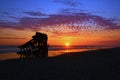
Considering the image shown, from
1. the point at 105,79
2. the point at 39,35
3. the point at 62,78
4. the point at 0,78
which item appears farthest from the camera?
the point at 39,35

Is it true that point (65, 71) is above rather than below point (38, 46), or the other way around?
below

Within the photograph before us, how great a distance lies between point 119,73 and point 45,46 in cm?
1788

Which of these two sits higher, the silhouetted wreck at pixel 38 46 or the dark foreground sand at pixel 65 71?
the silhouetted wreck at pixel 38 46

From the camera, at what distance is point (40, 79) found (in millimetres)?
9859

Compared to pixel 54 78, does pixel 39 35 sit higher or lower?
higher

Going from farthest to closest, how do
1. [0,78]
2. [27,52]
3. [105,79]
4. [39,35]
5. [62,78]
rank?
[27,52], [39,35], [0,78], [62,78], [105,79]

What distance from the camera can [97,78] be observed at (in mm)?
9492

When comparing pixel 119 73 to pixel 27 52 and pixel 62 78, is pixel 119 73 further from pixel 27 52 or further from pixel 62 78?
pixel 27 52

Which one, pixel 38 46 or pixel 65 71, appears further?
pixel 38 46

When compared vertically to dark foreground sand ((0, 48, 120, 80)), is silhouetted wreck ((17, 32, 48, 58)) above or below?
above

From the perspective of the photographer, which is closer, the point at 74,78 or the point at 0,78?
the point at 74,78

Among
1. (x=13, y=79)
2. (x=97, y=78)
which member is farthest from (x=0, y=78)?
(x=97, y=78)

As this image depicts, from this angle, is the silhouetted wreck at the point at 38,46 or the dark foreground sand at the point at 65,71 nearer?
the dark foreground sand at the point at 65,71

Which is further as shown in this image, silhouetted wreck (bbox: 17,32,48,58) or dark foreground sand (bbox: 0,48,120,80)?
silhouetted wreck (bbox: 17,32,48,58)
